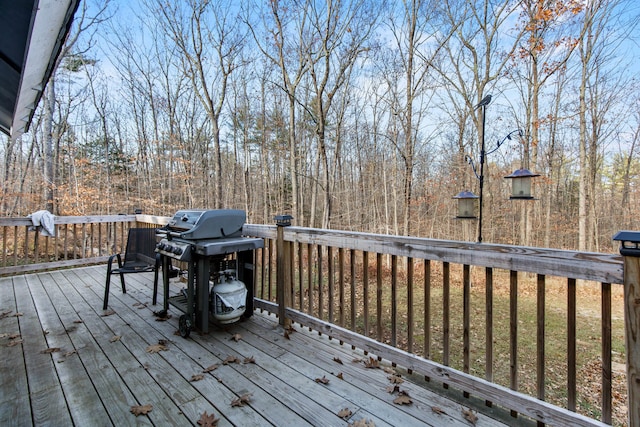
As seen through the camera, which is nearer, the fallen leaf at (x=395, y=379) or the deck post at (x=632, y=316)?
the deck post at (x=632, y=316)

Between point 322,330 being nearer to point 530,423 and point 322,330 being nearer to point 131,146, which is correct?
point 530,423

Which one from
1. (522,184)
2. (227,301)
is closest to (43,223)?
(227,301)

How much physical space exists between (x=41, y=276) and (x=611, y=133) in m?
15.4

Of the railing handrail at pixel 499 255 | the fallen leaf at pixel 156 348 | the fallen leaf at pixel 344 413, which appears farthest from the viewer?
the fallen leaf at pixel 156 348

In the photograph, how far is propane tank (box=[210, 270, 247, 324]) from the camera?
2.45 meters

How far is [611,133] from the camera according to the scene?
33.2ft

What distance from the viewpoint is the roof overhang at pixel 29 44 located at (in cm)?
146

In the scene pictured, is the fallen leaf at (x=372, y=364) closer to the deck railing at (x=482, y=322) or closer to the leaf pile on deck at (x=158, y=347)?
the deck railing at (x=482, y=322)

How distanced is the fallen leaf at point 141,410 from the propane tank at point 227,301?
2.81 feet

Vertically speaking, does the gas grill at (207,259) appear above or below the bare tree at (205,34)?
below

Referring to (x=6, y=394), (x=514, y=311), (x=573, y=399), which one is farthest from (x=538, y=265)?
(x=6, y=394)

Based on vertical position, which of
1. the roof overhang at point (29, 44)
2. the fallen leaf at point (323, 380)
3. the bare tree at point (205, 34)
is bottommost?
the fallen leaf at point (323, 380)

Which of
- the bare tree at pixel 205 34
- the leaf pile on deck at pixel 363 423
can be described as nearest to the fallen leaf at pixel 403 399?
the leaf pile on deck at pixel 363 423

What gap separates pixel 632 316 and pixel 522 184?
2613 millimetres
